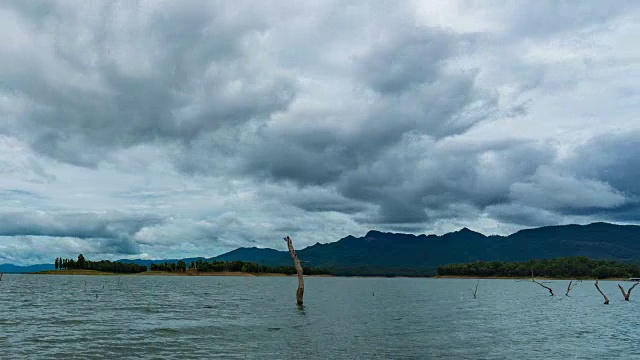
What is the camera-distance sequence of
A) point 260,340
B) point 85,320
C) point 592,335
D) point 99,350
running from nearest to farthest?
point 99,350 → point 260,340 → point 592,335 → point 85,320

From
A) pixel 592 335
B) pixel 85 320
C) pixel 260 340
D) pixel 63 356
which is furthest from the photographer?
pixel 85 320

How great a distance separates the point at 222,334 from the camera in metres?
50.2

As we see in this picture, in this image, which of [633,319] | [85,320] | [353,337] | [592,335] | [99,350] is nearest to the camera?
[99,350]

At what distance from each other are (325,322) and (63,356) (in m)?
33.7

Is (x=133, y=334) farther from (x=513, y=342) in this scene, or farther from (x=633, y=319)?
(x=633, y=319)

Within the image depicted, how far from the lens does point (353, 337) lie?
49.5m

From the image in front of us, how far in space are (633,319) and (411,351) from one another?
52611mm

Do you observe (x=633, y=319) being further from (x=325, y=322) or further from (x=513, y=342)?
(x=325, y=322)

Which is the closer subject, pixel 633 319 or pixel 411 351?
pixel 411 351

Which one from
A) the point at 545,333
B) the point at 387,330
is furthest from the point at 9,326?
the point at 545,333

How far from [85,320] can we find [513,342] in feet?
158

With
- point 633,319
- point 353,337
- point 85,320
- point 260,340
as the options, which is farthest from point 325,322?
point 633,319

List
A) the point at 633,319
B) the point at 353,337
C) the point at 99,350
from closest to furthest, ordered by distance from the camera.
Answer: the point at 99,350, the point at 353,337, the point at 633,319

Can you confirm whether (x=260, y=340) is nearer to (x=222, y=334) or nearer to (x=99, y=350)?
(x=222, y=334)
